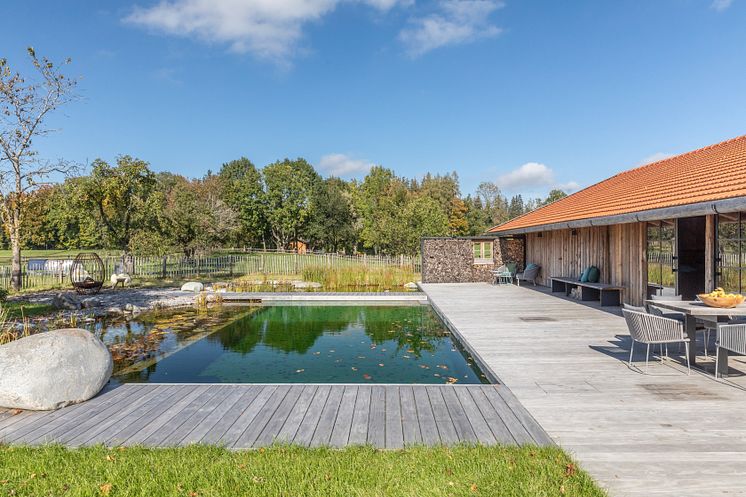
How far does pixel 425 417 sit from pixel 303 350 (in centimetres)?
420

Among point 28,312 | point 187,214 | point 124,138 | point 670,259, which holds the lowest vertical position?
point 28,312

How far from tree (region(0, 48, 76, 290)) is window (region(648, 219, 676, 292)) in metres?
18.9

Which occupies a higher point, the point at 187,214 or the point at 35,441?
the point at 187,214

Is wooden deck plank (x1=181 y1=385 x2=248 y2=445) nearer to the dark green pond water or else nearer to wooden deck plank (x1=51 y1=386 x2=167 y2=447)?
wooden deck plank (x1=51 y1=386 x2=167 y2=447)

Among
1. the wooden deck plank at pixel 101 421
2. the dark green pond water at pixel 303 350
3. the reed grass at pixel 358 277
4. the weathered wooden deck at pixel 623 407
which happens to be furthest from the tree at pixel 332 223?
the wooden deck plank at pixel 101 421

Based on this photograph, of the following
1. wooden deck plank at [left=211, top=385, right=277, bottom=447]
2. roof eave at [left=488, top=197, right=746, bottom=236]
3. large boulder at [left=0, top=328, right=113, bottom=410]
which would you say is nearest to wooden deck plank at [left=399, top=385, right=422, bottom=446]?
wooden deck plank at [left=211, top=385, right=277, bottom=447]

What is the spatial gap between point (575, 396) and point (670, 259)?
212 inches

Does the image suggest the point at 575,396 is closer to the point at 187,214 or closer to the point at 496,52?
the point at 496,52

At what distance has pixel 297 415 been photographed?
3574 mm

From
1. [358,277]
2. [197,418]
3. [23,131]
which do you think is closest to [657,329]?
[197,418]

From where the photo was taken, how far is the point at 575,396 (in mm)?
3951

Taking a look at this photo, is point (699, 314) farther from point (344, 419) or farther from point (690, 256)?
point (344, 419)

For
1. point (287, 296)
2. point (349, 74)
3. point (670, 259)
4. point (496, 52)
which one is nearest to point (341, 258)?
point (287, 296)

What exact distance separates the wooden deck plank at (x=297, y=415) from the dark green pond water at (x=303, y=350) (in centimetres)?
140
